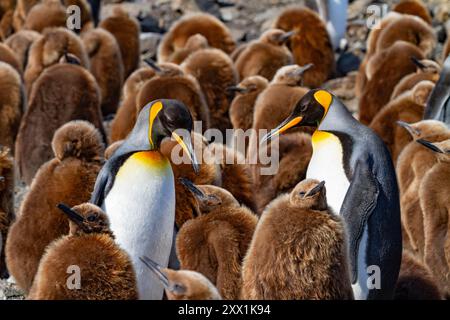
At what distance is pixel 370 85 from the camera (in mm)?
7996

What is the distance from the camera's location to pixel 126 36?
32.9ft

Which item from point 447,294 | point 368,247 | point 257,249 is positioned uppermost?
point 257,249

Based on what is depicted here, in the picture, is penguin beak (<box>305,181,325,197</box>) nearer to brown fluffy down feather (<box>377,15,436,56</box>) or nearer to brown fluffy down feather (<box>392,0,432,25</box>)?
brown fluffy down feather (<box>377,15,436,56</box>)

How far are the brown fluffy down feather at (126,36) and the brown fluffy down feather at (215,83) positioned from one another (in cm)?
249

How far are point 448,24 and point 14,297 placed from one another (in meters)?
6.86

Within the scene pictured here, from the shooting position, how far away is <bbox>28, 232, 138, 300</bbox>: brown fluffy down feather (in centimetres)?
372

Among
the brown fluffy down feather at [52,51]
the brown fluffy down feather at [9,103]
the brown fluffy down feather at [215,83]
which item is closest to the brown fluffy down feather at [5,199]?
the brown fluffy down feather at [9,103]

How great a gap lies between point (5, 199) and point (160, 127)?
46.9 inches

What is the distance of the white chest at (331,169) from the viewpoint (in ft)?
16.0

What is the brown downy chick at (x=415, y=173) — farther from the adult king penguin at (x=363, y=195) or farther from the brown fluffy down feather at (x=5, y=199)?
the brown fluffy down feather at (x=5, y=199)

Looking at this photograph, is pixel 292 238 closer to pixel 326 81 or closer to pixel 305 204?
pixel 305 204

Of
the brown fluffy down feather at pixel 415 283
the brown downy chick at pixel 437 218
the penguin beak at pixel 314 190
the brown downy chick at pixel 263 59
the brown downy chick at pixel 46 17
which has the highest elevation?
the penguin beak at pixel 314 190

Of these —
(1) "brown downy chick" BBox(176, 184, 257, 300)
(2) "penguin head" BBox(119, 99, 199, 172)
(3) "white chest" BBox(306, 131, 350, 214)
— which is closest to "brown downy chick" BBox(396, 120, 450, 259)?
(3) "white chest" BBox(306, 131, 350, 214)
